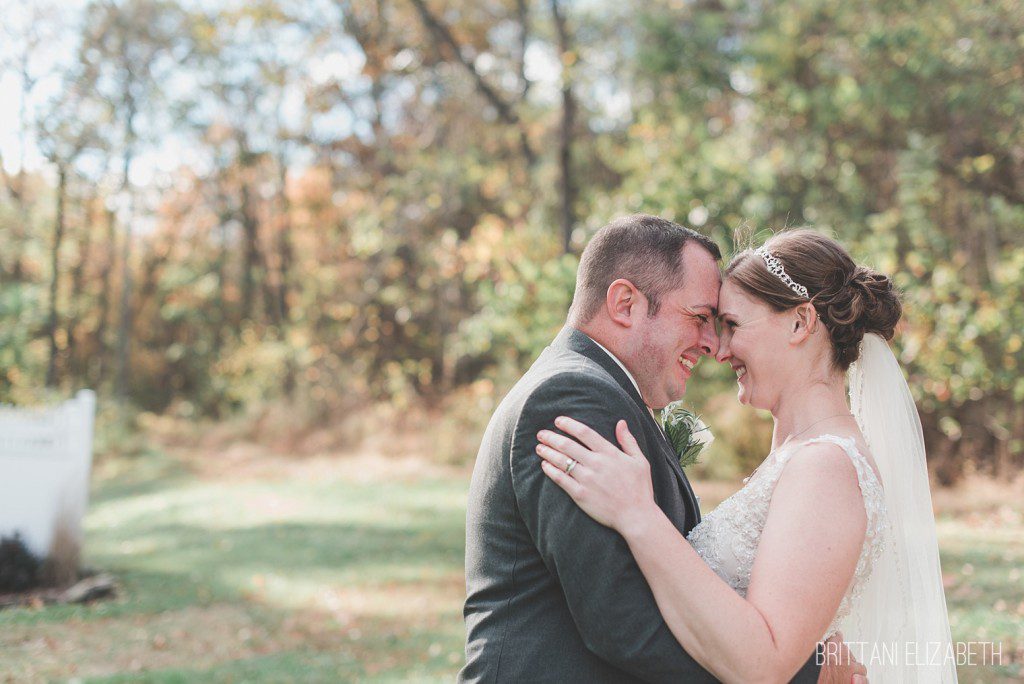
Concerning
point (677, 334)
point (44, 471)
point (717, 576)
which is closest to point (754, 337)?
point (677, 334)

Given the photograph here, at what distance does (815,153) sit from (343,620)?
Answer: 8.46 meters

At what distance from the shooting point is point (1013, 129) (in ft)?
33.7

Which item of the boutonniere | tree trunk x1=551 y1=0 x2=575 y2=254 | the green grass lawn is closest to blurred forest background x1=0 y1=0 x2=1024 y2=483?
tree trunk x1=551 y1=0 x2=575 y2=254

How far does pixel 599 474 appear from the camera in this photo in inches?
81.4

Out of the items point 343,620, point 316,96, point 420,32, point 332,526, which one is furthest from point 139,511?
point 316,96

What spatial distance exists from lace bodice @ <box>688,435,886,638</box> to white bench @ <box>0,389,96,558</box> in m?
8.57

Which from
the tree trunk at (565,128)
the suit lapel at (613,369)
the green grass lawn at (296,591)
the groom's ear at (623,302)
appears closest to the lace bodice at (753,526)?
the suit lapel at (613,369)

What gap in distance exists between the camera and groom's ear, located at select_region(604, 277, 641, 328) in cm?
249

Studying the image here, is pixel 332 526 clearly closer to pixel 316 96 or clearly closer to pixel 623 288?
pixel 623 288

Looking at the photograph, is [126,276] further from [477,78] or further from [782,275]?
[782,275]

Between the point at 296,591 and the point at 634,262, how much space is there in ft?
27.0

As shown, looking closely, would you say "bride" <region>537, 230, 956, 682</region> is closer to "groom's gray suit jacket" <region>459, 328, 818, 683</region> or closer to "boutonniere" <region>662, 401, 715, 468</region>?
"groom's gray suit jacket" <region>459, 328, 818, 683</region>

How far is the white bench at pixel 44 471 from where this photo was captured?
30.4ft

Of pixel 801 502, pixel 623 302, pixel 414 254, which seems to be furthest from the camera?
pixel 414 254
